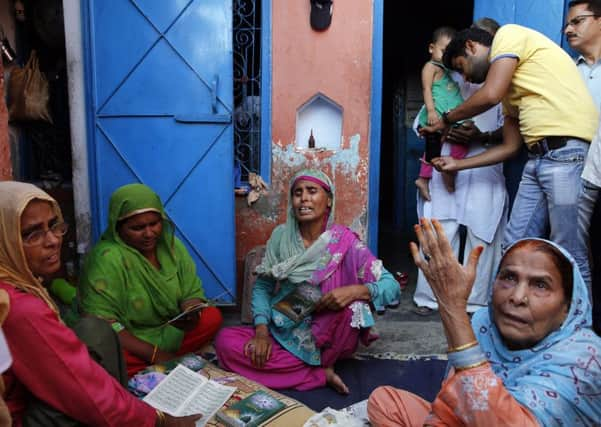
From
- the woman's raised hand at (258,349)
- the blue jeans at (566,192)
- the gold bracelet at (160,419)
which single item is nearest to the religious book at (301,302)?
the woman's raised hand at (258,349)

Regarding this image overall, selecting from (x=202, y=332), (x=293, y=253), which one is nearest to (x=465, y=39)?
(x=293, y=253)

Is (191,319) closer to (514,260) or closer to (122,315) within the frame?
(122,315)

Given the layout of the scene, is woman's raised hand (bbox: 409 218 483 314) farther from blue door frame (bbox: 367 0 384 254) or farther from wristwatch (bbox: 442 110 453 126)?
blue door frame (bbox: 367 0 384 254)

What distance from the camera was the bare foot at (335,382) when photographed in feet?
9.02

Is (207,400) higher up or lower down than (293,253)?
lower down

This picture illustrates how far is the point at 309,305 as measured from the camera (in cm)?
285

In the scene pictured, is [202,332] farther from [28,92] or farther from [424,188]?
[28,92]

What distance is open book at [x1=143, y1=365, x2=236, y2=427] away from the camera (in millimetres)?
2301

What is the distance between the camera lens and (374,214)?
416cm

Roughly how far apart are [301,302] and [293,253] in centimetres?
28

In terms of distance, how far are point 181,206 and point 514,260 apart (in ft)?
9.10

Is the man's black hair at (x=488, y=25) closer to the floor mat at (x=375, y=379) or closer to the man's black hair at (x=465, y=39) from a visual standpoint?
the man's black hair at (x=465, y=39)

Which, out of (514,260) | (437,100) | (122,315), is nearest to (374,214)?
(437,100)

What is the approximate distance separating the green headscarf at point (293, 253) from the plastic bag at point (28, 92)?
2.74 meters
